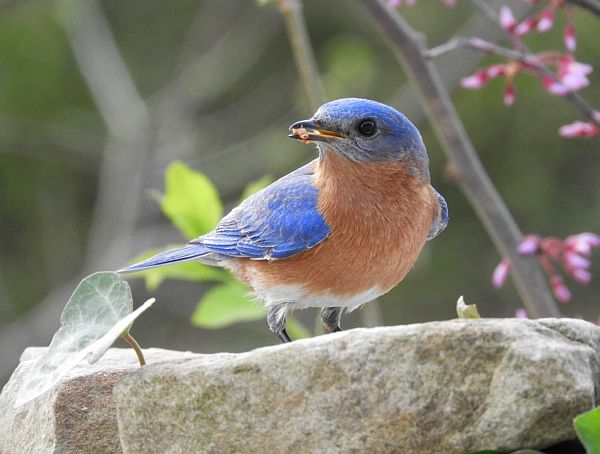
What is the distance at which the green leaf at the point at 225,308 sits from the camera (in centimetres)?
371

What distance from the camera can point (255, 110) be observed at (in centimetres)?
869

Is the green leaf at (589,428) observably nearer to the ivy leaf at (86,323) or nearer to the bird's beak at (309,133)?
the ivy leaf at (86,323)

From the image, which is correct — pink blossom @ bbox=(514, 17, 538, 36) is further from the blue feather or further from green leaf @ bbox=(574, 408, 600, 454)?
green leaf @ bbox=(574, 408, 600, 454)

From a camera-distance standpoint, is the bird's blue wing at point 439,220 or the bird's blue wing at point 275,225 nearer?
the bird's blue wing at point 275,225

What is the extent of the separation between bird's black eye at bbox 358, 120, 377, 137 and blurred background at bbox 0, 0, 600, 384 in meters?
3.26

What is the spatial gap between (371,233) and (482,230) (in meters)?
5.12

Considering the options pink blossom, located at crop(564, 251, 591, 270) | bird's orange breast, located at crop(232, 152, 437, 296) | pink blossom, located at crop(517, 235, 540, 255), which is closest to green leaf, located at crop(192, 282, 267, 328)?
bird's orange breast, located at crop(232, 152, 437, 296)

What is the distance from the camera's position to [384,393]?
2146mm

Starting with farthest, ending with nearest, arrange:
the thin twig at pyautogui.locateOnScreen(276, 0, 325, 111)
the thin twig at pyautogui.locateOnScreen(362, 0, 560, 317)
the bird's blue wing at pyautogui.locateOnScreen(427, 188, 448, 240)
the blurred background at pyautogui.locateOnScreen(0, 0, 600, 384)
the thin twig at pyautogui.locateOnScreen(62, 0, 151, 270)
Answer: the blurred background at pyautogui.locateOnScreen(0, 0, 600, 384)
the thin twig at pyautogui.locateOnScreen(62, 0, 151, 270)
the thin twig at pyautogui.locateOnScreen(276, 0, 325, 111)
the thin twig at pyautogui.locateOnScreen(362, 0, 560, 317)
the bird's blue wing at pyautogui.locateOnScreen(427, 188, 448, 240)

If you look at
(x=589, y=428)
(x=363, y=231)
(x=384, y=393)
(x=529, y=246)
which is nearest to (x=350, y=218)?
(x=363, y=231)

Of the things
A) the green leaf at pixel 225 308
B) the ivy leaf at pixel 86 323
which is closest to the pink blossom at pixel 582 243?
the green leaf at pixel 225 308

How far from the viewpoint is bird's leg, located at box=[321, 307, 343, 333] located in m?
3.56

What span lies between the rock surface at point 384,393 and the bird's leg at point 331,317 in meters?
1.20

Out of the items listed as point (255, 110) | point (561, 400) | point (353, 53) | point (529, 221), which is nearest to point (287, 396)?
point (561, 400)
